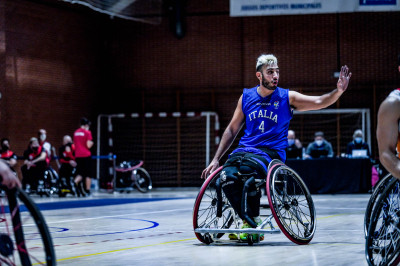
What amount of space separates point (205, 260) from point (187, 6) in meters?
17.9

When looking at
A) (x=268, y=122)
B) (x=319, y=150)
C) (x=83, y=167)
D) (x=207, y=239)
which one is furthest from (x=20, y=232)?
(x=319, y=150)

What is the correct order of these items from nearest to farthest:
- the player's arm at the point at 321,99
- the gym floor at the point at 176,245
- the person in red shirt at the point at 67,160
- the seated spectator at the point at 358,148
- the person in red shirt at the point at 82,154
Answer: the gym floor at the point at 176,245 < the player's arm at the point at 321,99 < the person in red shirt at the point at 82,154 < the seated spectator at the point at 358,148 < the person in red shirt at the point at 67,160

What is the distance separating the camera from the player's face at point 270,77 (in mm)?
6340

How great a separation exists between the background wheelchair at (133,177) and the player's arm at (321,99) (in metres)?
13.2

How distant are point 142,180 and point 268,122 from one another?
44.2 feet

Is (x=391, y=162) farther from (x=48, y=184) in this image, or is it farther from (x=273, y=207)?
(x=48, y=184)

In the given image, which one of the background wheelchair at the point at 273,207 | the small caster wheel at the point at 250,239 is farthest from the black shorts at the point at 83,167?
the small caster wheel at the point at 250,239

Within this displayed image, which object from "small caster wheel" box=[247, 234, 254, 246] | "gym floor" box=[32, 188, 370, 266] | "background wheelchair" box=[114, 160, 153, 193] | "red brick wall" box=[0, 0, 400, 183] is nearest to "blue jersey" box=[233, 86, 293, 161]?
"small caster wheel" box=[247, 234, 254, 246]

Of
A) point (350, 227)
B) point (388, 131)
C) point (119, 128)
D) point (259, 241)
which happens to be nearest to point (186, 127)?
point (119, 128)

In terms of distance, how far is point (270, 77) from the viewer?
635cm

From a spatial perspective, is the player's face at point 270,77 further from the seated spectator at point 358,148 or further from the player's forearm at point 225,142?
the seated spectator at point 358,148

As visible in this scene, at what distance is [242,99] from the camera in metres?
6.48

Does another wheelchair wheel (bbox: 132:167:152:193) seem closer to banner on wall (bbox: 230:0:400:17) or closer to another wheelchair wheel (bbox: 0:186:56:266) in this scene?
banner on wall (bbox: 230:0:400:17)

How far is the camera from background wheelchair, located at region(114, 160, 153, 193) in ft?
63.5
